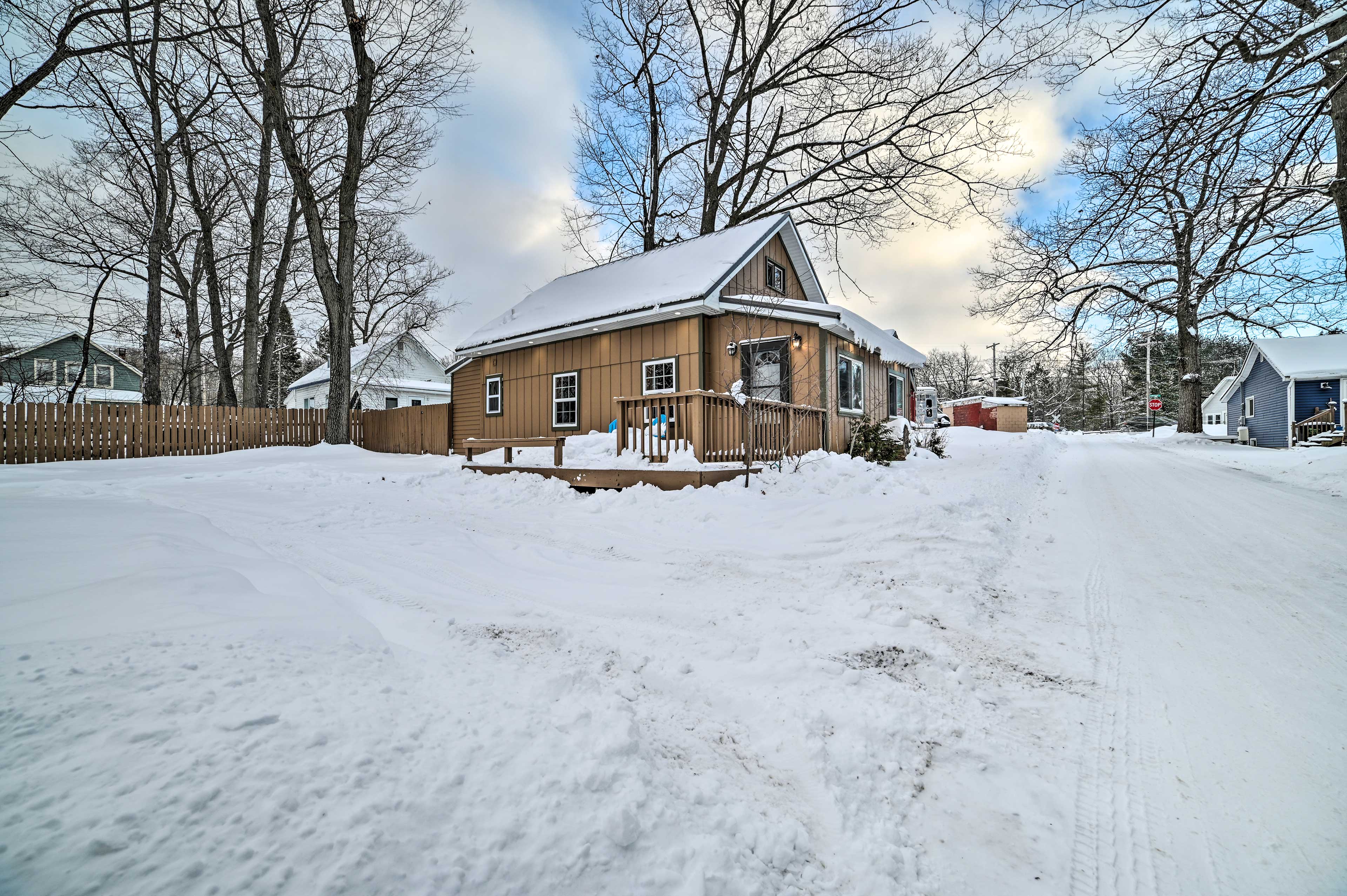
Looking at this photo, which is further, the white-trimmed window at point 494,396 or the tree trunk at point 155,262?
the white-trimmed window at point 494,396

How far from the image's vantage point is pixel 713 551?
15.4ft

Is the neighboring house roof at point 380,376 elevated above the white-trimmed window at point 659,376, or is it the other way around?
the neighboring house roof at point 380,376

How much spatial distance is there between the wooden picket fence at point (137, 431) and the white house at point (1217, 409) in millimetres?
43628

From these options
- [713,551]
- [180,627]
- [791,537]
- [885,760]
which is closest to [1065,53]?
[791,537]

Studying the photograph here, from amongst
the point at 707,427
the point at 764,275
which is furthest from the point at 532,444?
the point at 764,275

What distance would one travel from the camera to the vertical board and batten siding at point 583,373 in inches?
439

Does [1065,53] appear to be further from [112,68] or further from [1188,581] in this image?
[112,68]

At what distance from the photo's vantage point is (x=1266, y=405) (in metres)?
23.6

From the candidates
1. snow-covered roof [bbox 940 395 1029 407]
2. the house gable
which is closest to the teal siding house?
the house gable

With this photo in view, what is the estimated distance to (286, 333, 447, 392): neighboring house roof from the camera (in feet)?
69.4

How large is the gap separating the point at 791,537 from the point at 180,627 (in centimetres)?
430

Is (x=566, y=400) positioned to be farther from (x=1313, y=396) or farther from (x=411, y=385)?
(x=1313, y=396)

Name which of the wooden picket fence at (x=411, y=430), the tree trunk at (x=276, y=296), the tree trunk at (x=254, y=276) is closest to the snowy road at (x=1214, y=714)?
the wooden picket fence at (x=411, y=430)

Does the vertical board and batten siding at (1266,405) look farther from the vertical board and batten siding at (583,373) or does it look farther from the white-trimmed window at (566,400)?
the white-trimmed window at (566,400)
